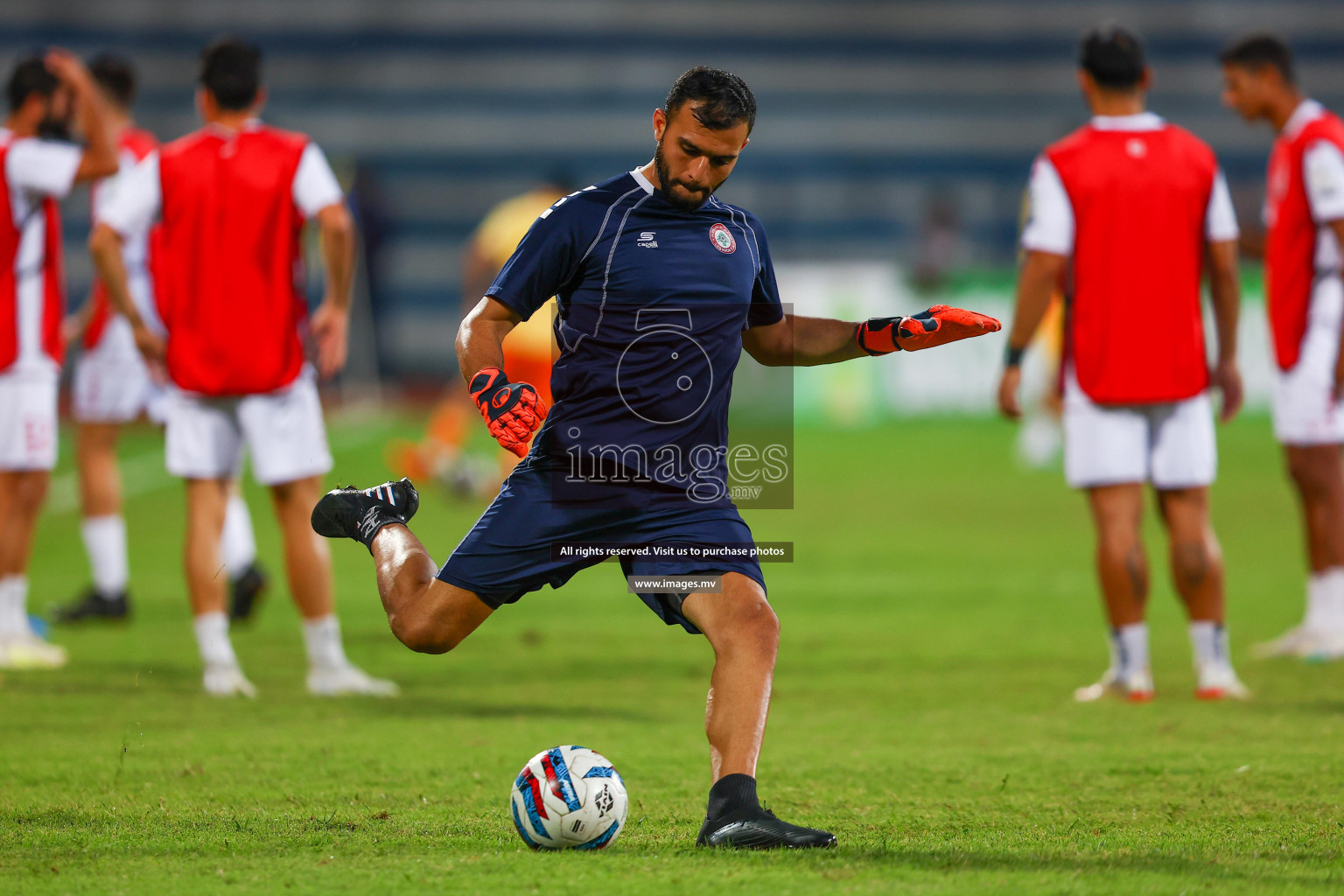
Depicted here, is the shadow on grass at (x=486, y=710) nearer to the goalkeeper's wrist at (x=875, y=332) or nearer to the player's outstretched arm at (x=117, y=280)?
the player's outstretched arm at (x=117, y=280)

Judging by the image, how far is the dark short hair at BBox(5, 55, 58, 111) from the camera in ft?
24.1

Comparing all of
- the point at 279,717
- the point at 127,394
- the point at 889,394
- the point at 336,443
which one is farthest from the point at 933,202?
the point at 279,717

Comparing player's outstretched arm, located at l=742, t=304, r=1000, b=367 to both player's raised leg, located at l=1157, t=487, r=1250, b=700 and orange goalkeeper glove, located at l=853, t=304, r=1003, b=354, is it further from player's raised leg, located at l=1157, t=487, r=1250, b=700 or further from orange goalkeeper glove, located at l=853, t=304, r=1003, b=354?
player's raised leg, located at l=1157, t=487, r=1250, b=700

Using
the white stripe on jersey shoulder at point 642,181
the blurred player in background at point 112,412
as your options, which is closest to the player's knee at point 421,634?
the white stripe on jersey shoulder at point 642,181

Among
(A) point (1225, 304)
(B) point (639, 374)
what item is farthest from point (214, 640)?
(A) point (1225, 304)

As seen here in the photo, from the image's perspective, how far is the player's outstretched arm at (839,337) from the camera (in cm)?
474

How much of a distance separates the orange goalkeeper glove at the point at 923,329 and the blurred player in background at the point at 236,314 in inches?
117

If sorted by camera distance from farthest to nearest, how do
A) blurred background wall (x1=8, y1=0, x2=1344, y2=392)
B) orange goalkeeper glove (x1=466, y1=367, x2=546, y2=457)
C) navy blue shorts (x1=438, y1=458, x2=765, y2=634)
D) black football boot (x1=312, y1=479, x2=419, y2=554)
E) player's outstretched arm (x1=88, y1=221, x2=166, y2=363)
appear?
1. blurred background wall (x1=8, y1=0, x2=1344, y2=392)
2. player's outstretched arm (x1=88, y1=221, x2=166, y2=363)
3. black football boot (x1=312, y1=479, x2=419, y2=554)
4. navy blue shorts (x1=438, y1=458, x2=765, y2=634)
5. orange goalkeeper glove (x1=466, y1=367, x2=546, y2=457)

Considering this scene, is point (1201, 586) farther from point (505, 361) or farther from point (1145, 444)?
point (505, 361)

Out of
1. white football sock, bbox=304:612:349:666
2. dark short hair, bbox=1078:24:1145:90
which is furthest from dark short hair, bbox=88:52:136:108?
dark short hair, bbox=1078:24:1145:90

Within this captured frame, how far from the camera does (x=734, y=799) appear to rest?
13.9 ft

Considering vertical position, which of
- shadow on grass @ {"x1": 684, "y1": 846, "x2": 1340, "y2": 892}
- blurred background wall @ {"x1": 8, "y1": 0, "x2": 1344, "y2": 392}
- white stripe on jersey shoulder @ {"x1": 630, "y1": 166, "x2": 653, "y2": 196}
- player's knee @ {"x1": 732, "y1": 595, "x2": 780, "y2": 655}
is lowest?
shadow on grass @ {"x1": 684, "y1": 846, "x2": 1340, "y2": 892}

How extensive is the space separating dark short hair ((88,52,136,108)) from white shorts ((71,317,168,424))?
122 cm

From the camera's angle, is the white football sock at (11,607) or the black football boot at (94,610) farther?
the black football boot at (94,610)
